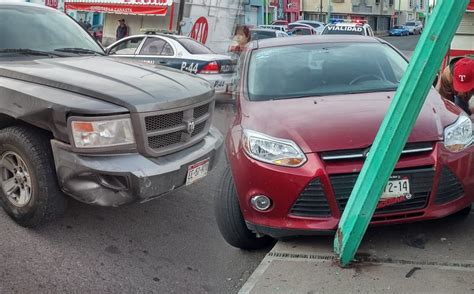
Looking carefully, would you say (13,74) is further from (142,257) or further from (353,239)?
(353,239)

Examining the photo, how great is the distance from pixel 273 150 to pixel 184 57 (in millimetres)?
7494

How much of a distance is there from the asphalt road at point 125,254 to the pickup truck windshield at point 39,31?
1.57m

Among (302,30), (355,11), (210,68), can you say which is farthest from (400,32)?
(210,68)

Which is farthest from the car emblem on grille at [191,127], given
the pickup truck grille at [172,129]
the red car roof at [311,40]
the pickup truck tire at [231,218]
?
the red car roof at [311,40]

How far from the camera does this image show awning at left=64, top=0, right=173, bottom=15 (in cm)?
1809

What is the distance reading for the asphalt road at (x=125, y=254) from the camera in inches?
132

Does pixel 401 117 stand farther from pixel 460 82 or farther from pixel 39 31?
pixel 39 31

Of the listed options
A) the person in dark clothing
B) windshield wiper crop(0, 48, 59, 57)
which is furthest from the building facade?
windshield wiper crop(0, 48, 59, 57)

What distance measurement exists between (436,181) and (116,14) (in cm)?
1934

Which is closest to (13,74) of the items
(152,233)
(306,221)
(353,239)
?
(152,233)

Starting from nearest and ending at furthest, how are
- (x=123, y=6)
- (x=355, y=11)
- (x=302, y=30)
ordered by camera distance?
(x=123, y=6)
(x=302, y=30)
(x=355, y=11)

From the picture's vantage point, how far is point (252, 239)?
3930mm

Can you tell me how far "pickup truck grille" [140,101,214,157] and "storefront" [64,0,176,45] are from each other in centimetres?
1448

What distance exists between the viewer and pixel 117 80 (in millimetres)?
3943
